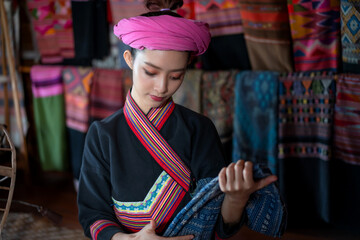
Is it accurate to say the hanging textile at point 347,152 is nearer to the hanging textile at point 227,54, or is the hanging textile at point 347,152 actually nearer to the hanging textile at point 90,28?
the hanging textile at point 227,54

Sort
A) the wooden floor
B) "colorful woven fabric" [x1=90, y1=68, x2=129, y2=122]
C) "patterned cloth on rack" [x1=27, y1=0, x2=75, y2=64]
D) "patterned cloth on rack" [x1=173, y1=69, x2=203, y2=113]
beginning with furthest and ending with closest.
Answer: "patterned cloth on rack" [x1=27, y1=0, x2=75, y2=64], "colorful woven fabric" [x1=90, y1=68, x2=129, y2=122], "patterned cloth on rack" [x1=173, y1=69, x2=203, y2=113], the wooden floor

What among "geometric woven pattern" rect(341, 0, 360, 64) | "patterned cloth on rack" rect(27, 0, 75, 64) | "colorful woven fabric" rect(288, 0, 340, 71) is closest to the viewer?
"geometric woven pattern" rect(341, 0, 360, 64)

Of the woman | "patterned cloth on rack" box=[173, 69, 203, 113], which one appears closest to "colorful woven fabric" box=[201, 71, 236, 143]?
"patterned cloth on rack" box=[173, 69, 203, 113]

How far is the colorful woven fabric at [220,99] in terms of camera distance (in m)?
1.81

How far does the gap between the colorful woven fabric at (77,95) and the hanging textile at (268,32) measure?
83cm

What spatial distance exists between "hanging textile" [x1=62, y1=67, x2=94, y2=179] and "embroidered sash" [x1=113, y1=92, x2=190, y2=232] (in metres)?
1.19

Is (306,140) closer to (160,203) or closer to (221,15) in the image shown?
(221,15)

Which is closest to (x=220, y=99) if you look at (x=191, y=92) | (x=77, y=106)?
(x=191, y=92)

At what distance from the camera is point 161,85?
918mm

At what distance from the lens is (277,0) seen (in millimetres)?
1636

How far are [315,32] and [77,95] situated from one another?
3.93 feet

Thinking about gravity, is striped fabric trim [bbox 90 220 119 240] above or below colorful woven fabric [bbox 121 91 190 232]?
below

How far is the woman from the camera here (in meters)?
0.91

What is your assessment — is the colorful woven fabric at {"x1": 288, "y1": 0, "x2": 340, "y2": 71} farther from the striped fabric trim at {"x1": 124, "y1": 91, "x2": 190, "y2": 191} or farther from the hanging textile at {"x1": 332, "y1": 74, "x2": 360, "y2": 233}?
the striped fabric trim at {"x1": 124, "y1": 91, "x2": 190, "y2": 191}
